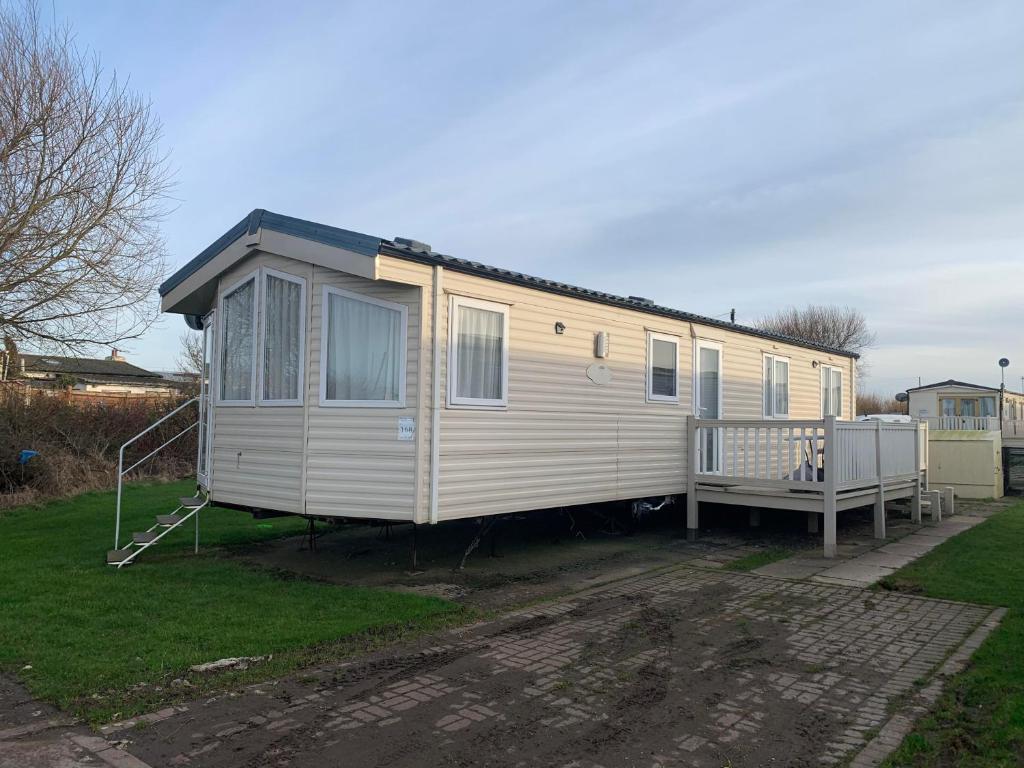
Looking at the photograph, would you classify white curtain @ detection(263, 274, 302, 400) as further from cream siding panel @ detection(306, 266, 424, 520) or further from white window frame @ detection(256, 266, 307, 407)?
cream siding panel @ detection(306, 266, 424, 520)

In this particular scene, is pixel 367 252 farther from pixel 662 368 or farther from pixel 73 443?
pixel 73 443

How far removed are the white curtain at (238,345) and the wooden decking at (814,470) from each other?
238 inches

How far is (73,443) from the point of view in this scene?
16438 mm

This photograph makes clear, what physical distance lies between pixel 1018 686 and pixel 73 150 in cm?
1449

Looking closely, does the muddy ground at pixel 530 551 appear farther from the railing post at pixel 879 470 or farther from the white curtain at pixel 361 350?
the white curtain at pixel 361 350

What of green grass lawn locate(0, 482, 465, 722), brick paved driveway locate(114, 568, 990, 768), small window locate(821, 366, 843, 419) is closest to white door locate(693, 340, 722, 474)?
small window locate(821, 366, 843, 419)

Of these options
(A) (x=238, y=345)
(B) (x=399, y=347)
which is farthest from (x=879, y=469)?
(A) (x=238, y=345)

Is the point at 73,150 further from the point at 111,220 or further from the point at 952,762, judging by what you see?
the point at 952,762

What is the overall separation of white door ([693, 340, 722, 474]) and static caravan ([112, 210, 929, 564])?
197mm

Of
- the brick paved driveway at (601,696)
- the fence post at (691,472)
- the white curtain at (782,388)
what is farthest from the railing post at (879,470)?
the brick paved driveway at (601,696)

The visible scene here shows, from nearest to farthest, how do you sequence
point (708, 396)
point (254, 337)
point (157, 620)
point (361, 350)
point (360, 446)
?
point (157, 620), point (360, 446), point (361, 350), point (254, 337), point (708, 396)

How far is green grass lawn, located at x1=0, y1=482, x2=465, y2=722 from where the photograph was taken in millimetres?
4598

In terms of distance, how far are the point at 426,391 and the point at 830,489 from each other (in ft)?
16.9

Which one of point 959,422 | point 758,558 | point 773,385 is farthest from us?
point 959,422
